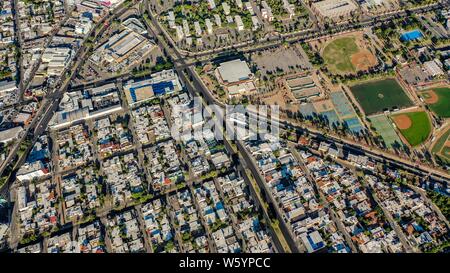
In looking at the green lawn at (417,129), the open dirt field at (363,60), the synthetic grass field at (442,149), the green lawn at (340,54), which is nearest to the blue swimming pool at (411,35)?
the open dirt field at (363,60)

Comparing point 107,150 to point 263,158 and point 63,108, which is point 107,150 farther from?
point 263,158

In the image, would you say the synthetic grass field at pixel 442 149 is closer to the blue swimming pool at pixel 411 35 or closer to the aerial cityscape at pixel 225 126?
the aerial cityscape at pixel 225 126

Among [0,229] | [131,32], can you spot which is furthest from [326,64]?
[0,229]

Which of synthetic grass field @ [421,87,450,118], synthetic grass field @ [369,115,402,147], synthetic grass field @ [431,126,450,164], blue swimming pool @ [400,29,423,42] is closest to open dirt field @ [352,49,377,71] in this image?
blue swimming pool @ [400,29,423,42]

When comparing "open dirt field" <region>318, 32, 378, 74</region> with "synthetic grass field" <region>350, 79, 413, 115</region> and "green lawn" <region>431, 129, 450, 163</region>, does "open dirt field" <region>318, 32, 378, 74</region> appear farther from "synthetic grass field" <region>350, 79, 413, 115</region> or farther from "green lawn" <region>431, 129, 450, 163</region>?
"green lawn" <region>431, 129, 450, 163</region>

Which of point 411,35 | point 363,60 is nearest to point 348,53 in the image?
point 363,60
